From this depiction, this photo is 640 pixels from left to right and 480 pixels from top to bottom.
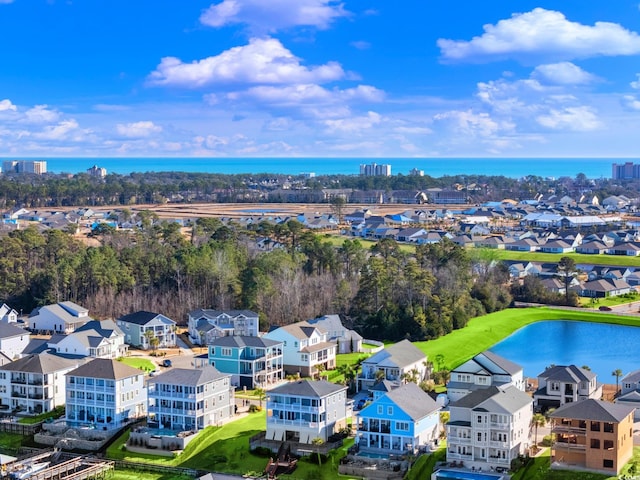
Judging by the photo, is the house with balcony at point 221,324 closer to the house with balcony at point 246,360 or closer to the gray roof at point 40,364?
the house with balcony at point 246,360

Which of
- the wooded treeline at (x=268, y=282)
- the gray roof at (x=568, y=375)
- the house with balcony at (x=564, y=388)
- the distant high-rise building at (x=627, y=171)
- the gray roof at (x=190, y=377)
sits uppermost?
the distant high-rise building at (x=627, y=171)

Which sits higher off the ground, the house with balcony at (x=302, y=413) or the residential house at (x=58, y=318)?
the residential house at (x=58, y=318)

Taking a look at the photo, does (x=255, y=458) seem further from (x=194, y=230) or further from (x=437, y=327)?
(x=194, y=230)

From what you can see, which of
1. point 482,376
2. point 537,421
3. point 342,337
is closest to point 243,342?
point 342,337

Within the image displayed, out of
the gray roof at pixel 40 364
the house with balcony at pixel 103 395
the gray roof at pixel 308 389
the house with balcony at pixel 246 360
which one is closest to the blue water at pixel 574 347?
the house with balcony at pixel 246 360

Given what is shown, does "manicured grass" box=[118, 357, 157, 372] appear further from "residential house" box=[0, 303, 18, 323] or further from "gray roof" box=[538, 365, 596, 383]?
"gray roof" box=[538, 365, 596, 383]

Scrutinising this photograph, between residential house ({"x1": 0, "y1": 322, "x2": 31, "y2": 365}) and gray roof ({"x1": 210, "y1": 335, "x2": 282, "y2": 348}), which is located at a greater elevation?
gray roof ({"x1": 210, "y1": 335, "x2": 282, "y2": 348})

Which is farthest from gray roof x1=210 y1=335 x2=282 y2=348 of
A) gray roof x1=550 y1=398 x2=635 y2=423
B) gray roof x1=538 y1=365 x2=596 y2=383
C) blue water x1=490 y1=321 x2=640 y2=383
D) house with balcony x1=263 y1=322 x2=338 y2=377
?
gray roof x1=550 y1=398 x2=635 y2=423
